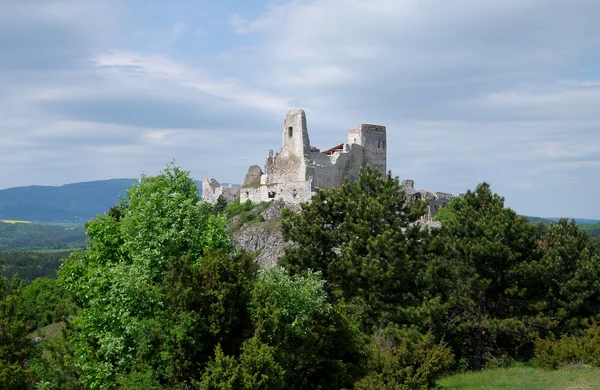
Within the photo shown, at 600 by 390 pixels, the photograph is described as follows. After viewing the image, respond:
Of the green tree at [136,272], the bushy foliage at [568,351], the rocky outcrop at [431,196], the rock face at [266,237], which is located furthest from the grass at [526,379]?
the rocky outcrop at [431,196]

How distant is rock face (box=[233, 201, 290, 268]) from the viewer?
51844 millimetres

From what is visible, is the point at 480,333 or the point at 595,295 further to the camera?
the point at 595,295

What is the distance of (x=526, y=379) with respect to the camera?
97.6ft

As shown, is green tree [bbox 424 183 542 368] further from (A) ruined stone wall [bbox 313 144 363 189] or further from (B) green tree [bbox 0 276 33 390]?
(A) ruined stone wall [bbox 313 144 363 189]

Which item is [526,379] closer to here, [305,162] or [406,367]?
[406,367]

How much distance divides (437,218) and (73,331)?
105 ft

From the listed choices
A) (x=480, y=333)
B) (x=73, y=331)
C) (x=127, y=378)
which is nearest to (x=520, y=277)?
(x=480, y=333)

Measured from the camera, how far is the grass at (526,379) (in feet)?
90.0

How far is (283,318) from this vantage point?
2656cm

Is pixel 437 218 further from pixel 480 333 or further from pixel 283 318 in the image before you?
pixel 283 318

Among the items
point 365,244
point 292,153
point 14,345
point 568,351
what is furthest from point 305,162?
point 14,345

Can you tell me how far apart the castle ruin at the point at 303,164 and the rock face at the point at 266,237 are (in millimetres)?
2006

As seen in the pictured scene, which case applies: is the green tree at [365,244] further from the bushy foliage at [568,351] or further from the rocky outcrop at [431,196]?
the rocky outcrop at [431,196]

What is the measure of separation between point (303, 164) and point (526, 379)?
111 feet
